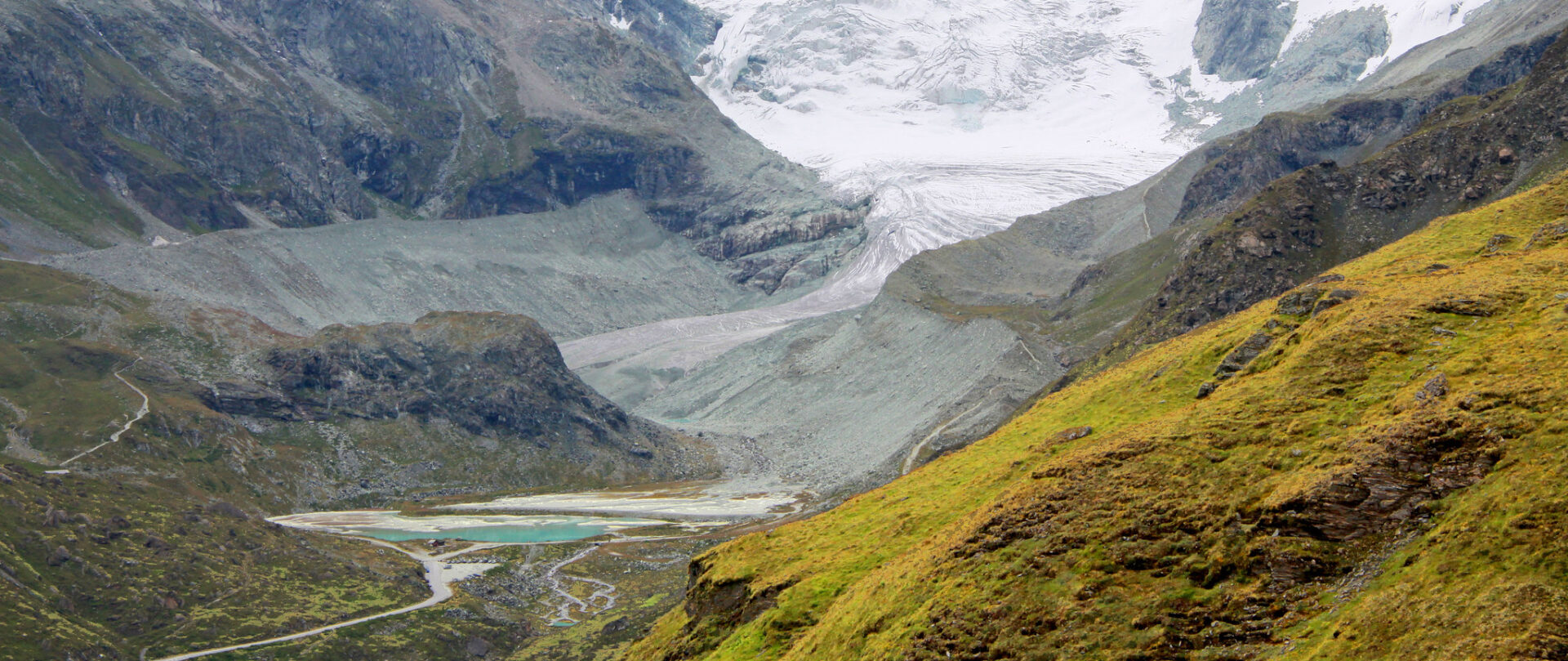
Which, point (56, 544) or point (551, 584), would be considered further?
point (551, 584)

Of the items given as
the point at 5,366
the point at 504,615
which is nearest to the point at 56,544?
the point at 504,615

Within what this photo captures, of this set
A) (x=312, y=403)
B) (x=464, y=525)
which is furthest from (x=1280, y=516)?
(x=312, y=403)

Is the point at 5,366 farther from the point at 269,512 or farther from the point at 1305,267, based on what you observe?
the point at 1305,267

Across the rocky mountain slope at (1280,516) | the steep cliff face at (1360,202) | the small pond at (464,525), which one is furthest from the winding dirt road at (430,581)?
the steep cliff face at (1360,202)

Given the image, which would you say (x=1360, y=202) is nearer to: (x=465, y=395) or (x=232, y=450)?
(x=465, y=395)

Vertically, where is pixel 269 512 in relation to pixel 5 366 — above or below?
below

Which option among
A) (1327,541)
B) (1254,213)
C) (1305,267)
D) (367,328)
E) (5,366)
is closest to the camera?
(1327,541)

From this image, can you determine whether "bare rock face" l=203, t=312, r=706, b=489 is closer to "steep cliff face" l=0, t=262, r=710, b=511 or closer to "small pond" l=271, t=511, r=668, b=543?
"steep cliff face" l=0, t=262, r=710, b=511
